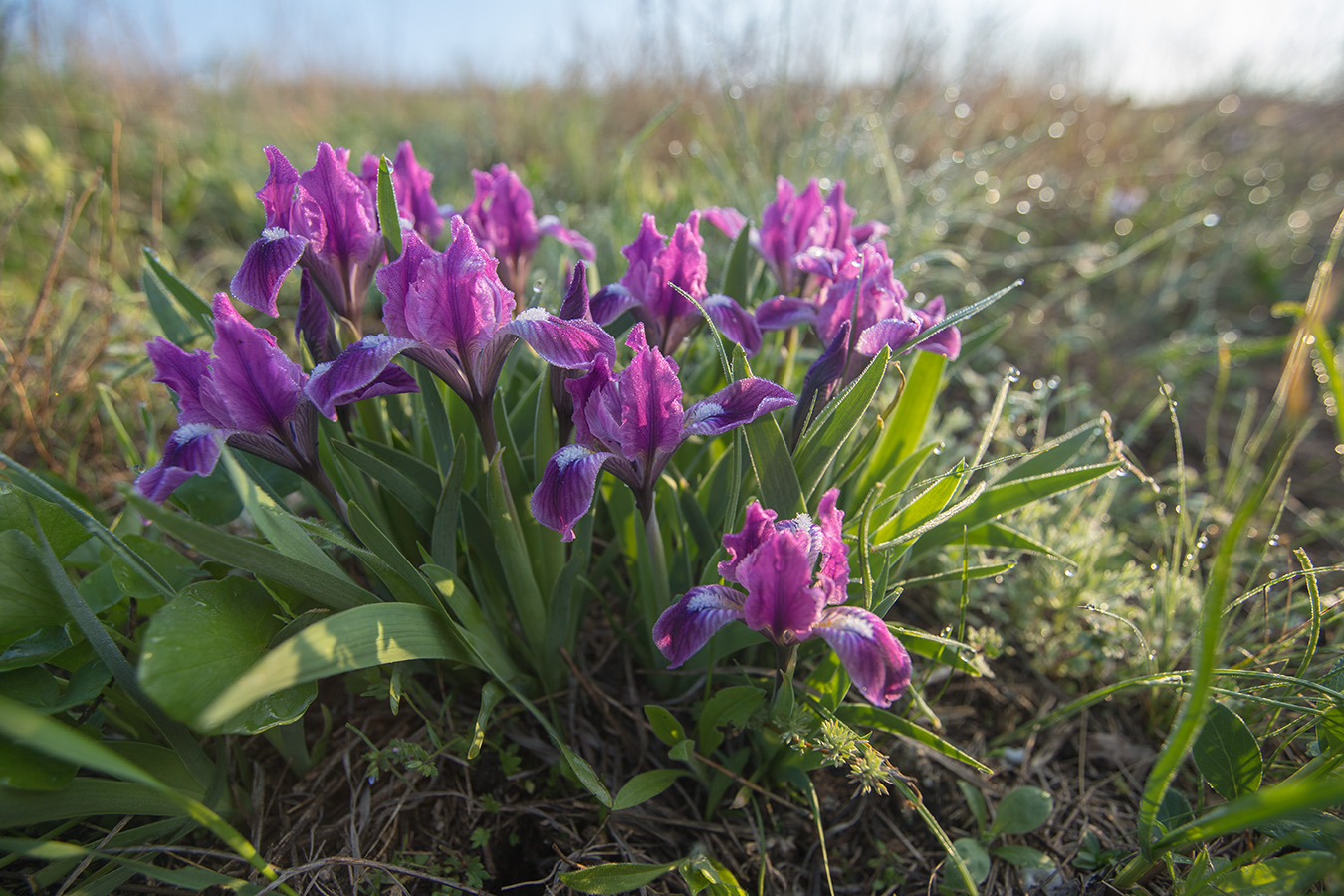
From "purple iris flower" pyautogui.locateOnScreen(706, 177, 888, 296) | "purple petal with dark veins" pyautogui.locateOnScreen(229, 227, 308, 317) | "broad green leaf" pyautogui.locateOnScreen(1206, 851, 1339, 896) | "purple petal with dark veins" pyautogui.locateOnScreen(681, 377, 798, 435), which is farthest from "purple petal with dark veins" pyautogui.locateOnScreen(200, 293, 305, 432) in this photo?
"broad green leaf" pyautogui.locateOnScreen(1206, 851, 1339, 896)

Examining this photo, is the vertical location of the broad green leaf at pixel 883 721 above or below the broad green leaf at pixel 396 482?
below

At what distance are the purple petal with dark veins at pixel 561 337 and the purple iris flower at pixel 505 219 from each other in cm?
63

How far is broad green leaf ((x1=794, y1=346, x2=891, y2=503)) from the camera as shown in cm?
145

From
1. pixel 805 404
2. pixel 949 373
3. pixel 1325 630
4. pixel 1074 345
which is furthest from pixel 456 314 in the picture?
pixel 1074 345

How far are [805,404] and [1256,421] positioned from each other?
3.83 meters

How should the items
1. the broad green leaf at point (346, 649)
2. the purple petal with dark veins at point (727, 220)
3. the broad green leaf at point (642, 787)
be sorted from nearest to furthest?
1. the broad green leaf at point (346, 649)
2. the broad green leaf at point (642, 787)
3. the purple petal with dark veins at point (727, 220)

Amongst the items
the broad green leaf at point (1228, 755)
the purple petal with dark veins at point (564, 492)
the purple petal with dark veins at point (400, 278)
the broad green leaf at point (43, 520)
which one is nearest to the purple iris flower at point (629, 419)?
the purple petal with dark veins at point (564, 492)

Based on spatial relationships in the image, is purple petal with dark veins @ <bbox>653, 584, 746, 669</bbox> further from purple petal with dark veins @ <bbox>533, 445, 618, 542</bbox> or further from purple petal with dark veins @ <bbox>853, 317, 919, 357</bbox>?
purple petal with dark veins @ <bbox>853, 317, 919, 357</bbox>

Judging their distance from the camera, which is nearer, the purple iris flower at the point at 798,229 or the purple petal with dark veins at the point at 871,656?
the purple petal with dark veins at the point at 871,656

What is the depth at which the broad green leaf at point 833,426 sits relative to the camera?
1.45 meters

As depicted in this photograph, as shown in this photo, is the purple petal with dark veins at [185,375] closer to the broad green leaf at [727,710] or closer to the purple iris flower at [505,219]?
the purple iris flower at [505,219]

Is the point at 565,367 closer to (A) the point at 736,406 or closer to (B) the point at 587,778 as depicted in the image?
(A) the point at 736,406

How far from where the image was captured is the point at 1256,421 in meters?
3.95

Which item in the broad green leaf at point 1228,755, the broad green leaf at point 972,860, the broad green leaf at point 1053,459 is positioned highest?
the broad green leaf at point 1053,459
